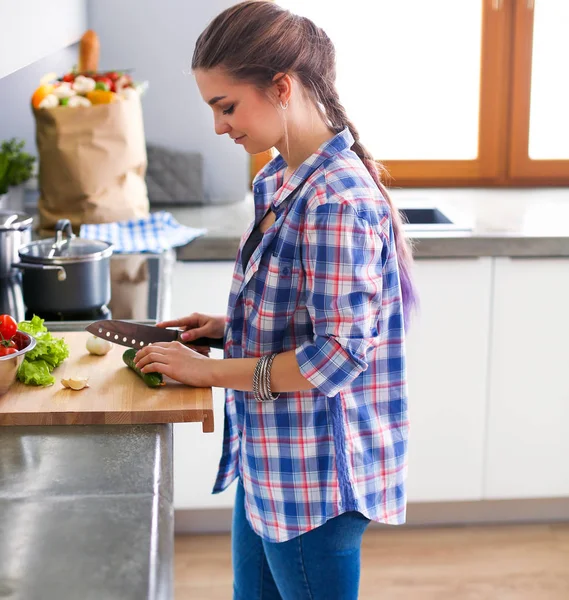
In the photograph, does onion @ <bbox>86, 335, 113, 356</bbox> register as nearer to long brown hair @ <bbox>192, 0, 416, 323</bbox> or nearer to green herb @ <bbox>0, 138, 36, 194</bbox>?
long brown hair @ <bbox>192, 0, 416, 323</bbox>

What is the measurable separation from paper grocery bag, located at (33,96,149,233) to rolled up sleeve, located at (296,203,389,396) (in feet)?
3.80

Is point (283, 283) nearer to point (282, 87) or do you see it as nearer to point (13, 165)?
point (282, 87)

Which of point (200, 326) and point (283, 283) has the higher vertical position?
point (283, 283)

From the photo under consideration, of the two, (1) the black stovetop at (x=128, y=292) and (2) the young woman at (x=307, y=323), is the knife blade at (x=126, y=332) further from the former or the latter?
(1) the black stovetop at (x=128, y=292)

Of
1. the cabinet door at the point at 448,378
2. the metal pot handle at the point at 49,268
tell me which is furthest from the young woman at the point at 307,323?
Answer: the cabinet door at the point at 448,378

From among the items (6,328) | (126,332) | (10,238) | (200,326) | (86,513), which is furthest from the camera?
(10,238)

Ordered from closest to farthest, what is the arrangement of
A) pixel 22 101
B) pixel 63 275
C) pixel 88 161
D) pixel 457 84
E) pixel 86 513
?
pixel 86 513
pixel 63 275
pixel 88 161
pixel 22 101
pixel 457 84

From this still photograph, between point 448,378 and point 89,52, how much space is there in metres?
1.25

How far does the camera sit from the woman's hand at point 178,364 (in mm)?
1261

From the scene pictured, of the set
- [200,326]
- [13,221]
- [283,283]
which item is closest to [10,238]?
[13,221]

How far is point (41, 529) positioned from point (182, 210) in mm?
1791

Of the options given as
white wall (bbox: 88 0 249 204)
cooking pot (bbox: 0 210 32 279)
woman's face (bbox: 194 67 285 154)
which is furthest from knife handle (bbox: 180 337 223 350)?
white wall (bbox: 88 0 249 204)

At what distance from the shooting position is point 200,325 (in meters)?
1.50

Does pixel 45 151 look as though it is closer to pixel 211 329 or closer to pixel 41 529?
pixel 211 329
